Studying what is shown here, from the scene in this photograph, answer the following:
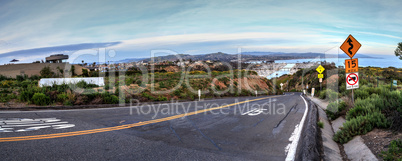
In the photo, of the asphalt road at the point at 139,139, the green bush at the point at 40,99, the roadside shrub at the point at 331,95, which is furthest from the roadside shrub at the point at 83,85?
the roadside shrub at the point at 331,95

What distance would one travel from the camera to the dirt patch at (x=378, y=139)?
490 cm

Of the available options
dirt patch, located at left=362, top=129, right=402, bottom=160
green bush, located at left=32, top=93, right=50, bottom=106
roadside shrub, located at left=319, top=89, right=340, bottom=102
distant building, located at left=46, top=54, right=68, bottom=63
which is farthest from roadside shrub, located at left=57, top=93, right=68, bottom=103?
distant building, located at left=46, top=54, right=68, bottom=63

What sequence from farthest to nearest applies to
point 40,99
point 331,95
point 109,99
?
point 331,95 → point 109,99 → point 40,99

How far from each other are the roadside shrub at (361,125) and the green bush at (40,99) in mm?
12908

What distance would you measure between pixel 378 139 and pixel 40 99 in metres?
13.7

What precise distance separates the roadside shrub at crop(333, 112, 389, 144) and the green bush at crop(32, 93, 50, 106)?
12908mm

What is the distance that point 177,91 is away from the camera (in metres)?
21.5

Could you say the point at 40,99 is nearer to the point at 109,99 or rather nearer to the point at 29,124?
the point at 109,99

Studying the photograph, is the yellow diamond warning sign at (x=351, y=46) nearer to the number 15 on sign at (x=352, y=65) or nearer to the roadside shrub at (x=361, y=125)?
the number 15 on sign at (x=352, y=65)

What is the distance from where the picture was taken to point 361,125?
639cm

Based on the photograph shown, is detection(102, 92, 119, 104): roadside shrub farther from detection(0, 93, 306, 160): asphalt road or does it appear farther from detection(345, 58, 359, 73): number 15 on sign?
detection(345, 58, 359, 73): number 15 on sign

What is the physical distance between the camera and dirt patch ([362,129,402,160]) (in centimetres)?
490

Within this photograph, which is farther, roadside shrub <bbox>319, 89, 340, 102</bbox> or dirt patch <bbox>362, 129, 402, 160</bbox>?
roadside shrub <bbox>319, 89, 340, 102</bbox>

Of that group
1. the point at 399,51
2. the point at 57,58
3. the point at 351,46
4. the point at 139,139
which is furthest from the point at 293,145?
the point at 57,58
